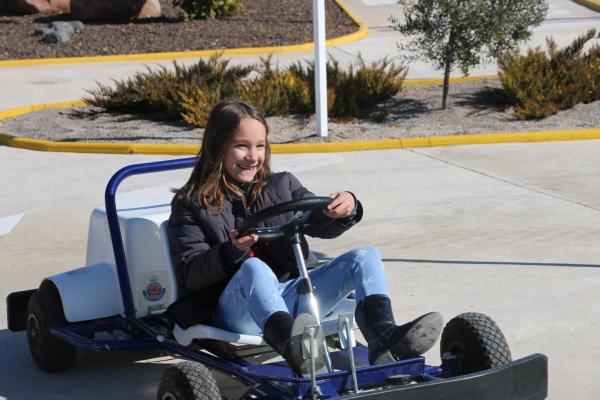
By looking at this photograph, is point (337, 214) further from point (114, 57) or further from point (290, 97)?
point (114, 57)

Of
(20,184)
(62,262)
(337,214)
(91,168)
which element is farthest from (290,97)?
(337,214)

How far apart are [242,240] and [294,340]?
48 centimetres

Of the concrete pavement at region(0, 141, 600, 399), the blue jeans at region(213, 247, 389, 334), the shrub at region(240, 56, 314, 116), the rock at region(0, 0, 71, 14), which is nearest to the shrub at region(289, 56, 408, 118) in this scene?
the shrub at region(240, 56, 314, 116)

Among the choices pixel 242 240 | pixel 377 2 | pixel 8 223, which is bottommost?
pixel 8 223

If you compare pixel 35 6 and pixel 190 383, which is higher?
pixel 35 6

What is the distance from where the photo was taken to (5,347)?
5.56 metres

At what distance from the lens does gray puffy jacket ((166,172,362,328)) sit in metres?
4.48

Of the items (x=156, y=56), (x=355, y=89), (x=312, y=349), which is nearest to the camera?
(x=312, y=349)

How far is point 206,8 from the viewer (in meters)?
21.6

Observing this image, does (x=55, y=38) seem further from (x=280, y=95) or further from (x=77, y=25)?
(x=280, y=95)

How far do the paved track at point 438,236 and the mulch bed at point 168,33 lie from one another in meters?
7.91

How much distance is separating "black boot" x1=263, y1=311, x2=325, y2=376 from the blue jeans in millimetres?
86

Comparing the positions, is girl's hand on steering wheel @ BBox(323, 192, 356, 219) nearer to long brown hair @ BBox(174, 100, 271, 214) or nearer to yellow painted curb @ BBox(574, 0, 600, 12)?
long brown hair @ BBox(174, 100, 271, 214)

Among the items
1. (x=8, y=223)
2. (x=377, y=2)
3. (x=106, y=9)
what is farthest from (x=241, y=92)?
(x=377, y=2)
